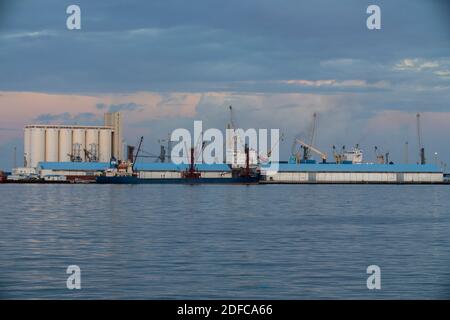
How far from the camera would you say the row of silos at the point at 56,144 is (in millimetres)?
172750

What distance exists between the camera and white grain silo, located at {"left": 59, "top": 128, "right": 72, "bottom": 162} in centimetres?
17338

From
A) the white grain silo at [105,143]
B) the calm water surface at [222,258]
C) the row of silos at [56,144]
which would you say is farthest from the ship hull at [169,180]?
the calm water surface at [222,258]

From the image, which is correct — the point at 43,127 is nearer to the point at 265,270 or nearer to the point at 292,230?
the point at 292,230

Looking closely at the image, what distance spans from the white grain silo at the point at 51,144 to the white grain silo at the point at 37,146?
0.84 meters

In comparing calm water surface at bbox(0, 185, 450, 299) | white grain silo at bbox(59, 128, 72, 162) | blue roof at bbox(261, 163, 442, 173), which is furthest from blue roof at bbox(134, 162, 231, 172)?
calm water surface at bbox(0, 185, 450, 299)

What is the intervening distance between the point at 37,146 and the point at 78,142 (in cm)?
844

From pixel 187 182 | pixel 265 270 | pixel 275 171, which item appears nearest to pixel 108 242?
pixel 265 270

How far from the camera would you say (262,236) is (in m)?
34.6

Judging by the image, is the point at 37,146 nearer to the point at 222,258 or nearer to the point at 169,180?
the point at 169,180

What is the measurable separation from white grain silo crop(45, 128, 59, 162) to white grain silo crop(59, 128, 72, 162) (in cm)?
84

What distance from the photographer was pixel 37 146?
173 meters

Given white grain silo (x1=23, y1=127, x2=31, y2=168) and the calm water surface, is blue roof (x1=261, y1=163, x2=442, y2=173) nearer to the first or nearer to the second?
white grain silo (x1=23, y1=127, x2=31, y2=168)

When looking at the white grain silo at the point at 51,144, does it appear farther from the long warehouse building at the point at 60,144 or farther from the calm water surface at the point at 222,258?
the calm water surface at the point at 222,258
